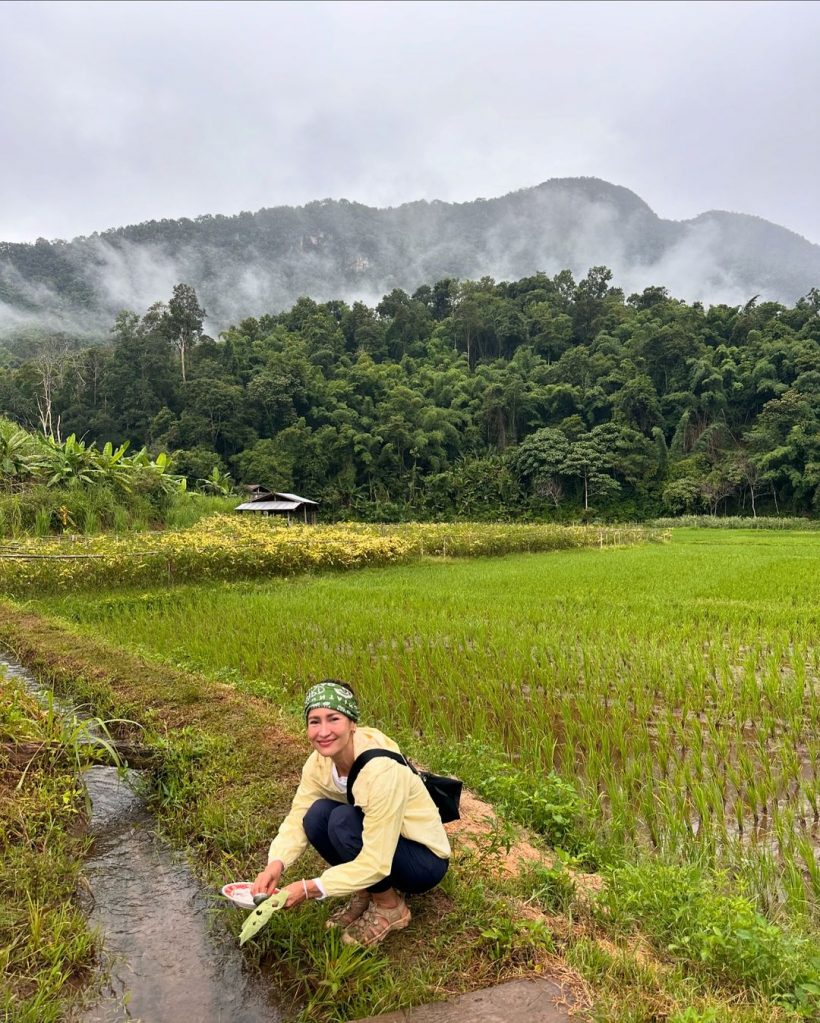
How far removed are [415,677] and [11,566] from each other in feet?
25.1

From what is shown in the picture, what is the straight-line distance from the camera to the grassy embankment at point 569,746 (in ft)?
6.38

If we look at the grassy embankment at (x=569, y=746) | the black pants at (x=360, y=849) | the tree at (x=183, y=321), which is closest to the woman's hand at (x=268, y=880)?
the black pants at (x=360, y=849)

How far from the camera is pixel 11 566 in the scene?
9.70 metres

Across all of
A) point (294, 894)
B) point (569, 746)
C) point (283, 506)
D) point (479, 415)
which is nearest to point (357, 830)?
point (294, 894)

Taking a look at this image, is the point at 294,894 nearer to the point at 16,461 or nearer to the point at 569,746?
the point at 569,746

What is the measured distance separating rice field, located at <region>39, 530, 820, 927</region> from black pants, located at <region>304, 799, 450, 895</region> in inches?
44.4

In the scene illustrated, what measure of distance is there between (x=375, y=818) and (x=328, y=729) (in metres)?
0.30

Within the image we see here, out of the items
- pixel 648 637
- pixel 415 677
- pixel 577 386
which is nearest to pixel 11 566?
pixel 415 677

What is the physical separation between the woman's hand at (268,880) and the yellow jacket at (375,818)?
4 cm

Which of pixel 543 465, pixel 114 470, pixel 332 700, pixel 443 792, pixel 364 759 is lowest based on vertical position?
pixel 443 792

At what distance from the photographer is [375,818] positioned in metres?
1.90

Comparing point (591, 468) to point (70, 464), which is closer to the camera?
point (70, 464)

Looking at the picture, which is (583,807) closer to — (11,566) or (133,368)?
(11,566)

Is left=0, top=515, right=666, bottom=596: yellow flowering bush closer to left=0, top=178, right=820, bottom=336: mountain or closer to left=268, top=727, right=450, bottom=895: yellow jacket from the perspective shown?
left=268, top=727, right=450, bottom=895: yellow jacket
